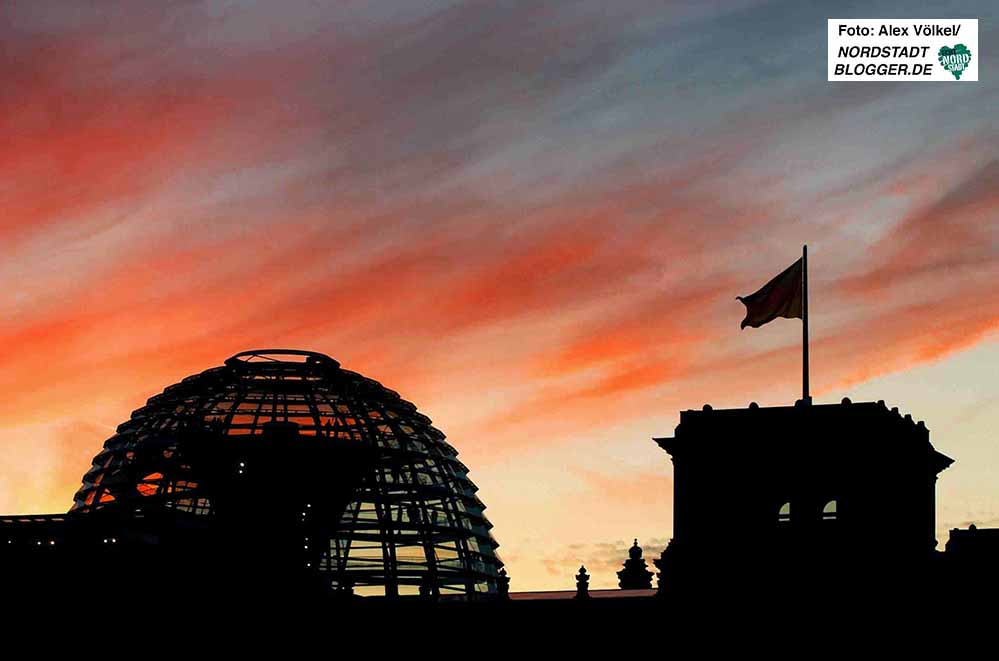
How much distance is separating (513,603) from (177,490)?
23.0 m

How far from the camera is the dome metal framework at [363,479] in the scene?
11044 cm

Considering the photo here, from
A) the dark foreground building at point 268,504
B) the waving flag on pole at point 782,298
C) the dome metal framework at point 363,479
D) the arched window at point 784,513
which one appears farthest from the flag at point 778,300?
the dome metal framework at point 363,479

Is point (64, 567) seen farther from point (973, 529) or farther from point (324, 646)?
point (973, 529)

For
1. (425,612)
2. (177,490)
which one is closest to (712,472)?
(425,612)

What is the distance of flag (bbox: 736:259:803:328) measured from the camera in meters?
87.7

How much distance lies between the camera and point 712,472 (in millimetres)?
87812

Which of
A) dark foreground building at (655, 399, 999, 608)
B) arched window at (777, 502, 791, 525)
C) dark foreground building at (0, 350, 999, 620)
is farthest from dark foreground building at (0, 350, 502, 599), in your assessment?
arched window at (777, 502, 791, 525)

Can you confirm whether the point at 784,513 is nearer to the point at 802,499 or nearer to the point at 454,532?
the point at 802,499

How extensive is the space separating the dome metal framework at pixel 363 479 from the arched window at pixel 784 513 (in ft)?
77.6

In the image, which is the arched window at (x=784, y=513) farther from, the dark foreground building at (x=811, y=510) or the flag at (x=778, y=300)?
the flag at (x=778, y=300)

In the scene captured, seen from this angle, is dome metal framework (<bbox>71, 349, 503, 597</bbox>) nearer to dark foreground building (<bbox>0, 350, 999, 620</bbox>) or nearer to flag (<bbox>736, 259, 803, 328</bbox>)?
dark foreground building (<bbox>0, 350, 999, 620</bbox>)

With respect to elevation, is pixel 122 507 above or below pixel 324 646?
above

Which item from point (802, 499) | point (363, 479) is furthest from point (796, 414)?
point (363, 479)

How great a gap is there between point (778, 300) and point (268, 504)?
23218mm
